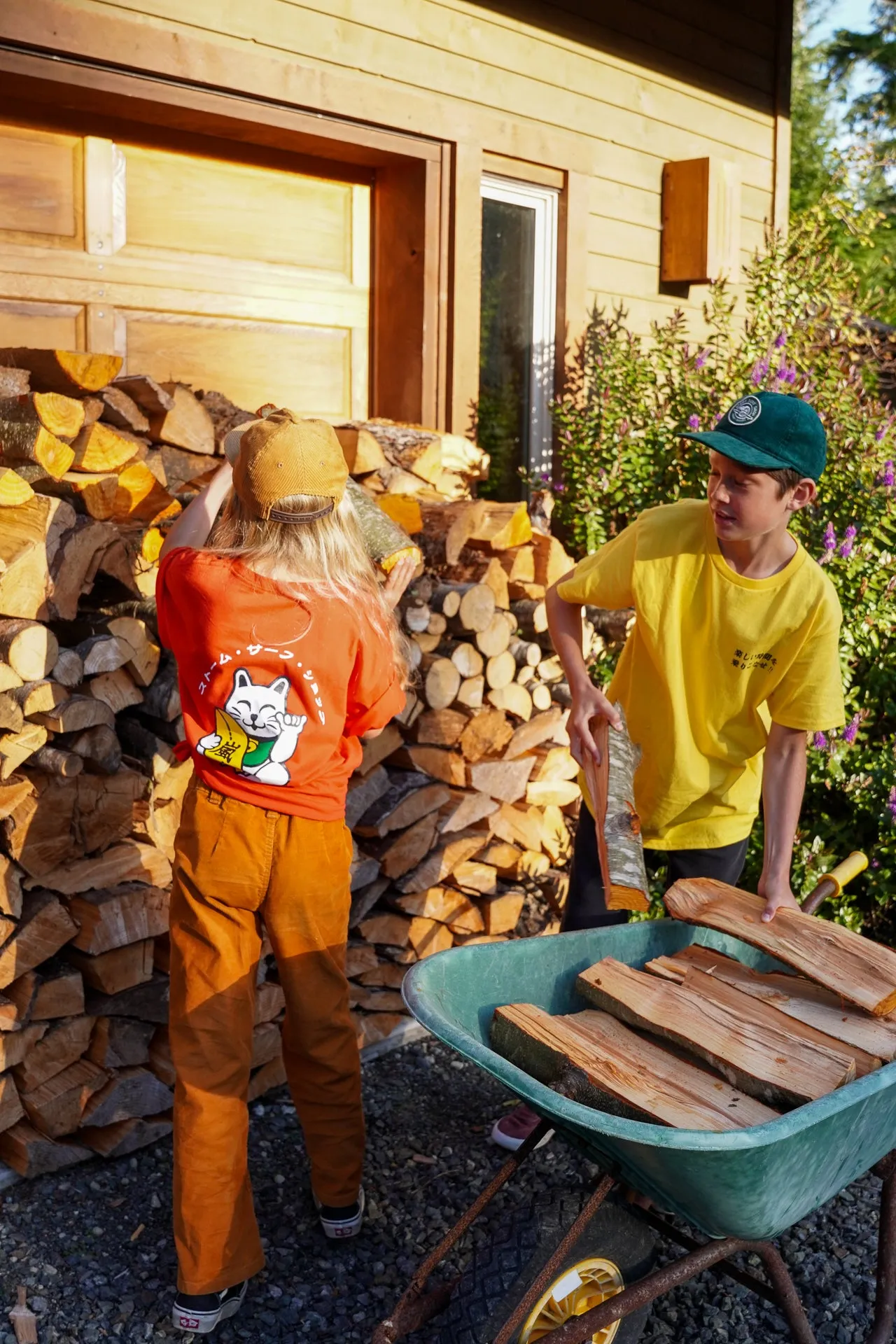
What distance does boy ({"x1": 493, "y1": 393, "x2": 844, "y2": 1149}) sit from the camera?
2422mm

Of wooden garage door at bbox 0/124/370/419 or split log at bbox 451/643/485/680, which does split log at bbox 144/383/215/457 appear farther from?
split log at bbox 451/643/485/680

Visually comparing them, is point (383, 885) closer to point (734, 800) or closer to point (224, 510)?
point (734, 800)

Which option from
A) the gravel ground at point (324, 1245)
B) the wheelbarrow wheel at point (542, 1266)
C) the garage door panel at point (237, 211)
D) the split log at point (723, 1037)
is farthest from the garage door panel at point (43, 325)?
the wheelbarrow wheel at point (542, 1266)

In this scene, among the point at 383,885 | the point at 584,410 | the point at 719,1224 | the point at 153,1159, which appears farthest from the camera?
the point at 584,410

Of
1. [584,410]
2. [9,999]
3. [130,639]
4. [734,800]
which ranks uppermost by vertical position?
[584,410]

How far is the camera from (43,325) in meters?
4.00

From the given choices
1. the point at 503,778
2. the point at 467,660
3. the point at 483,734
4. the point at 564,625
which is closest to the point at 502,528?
the point at 467,660

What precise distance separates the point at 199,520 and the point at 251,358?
7.29 ft

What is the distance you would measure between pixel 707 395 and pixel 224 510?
9.70ft

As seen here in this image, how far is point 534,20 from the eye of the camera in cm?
501

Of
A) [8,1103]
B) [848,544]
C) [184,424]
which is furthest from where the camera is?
[848,544]

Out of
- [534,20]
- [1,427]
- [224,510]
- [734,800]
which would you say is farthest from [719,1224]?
[534,20]

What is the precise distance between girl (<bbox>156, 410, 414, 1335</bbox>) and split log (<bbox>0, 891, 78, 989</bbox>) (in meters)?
0.50

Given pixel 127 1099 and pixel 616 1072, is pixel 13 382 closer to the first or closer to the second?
Result: pixel 127 1099
